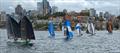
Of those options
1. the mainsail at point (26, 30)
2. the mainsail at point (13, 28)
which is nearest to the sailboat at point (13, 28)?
the mainsail at point (13, 28)

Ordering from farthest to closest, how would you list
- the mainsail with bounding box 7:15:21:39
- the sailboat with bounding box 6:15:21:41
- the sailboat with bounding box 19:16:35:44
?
the mainsail with bounding box 7:15:21:39 → the sailboat with bounding box 6:15:21:41 → the sailboat with bounding box 19:16:35:44

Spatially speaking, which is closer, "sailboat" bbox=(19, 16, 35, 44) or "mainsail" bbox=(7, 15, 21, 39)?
"sailboat" bbox=(19, 16, 35, 44)

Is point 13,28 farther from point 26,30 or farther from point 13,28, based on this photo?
point 26,30

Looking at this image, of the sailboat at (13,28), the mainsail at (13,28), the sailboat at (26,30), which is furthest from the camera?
the mainsail at (13,28)

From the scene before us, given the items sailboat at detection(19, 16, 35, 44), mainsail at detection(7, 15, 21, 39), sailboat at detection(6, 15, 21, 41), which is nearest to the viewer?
sailboat at detection(19, 16, 35, 44)

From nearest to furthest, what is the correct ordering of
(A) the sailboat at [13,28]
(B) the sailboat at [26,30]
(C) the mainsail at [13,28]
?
(B) the sailboat at [26,30] → (A) the sailboat at [13,28] → (C) the mainsail at [13,28]

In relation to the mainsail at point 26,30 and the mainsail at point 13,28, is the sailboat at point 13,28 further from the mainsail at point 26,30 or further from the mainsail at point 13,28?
the mainsail at point 26,30

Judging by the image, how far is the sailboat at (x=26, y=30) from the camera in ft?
294

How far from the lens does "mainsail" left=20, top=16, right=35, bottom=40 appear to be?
3531 inches

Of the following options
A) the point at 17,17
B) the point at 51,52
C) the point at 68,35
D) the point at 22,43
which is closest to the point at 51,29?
the point at 68,35

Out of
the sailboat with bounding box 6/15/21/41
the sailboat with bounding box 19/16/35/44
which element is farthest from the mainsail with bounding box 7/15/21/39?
the sailboat with bounding box 19/16/35/44

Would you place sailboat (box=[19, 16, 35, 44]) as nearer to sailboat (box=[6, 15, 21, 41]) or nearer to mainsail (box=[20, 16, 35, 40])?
mainsail (box=[20, 16, 35, 40])

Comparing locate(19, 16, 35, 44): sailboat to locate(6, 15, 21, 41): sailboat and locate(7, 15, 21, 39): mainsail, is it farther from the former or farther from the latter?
locate(7, 15, 21, 39): mainsail

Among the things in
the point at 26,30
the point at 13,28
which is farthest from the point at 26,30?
the point at 13,28
